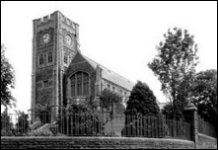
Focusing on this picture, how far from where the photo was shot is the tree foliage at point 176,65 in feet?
63.6

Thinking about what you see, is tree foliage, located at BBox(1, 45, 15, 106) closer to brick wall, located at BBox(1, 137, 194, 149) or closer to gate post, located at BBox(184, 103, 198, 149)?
brick wall, located at BBox(1, 137, 194, 149)

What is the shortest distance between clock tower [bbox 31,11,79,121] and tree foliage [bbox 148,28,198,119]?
12309 millimetres

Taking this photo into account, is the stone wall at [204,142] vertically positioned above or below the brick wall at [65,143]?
below

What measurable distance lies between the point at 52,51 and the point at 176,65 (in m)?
13.4

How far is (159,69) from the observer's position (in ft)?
64.5

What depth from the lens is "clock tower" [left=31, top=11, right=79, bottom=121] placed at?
677cm

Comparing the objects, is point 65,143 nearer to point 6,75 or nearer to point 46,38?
point 46,38

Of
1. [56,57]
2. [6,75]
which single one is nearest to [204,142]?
[56,57]

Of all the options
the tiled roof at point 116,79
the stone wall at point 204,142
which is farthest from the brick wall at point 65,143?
the tiled roof at point 116,79

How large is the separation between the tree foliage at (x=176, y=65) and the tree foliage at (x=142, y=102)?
3.23m

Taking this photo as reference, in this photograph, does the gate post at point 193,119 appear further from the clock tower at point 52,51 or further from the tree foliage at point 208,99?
the clock tower at point 52,51

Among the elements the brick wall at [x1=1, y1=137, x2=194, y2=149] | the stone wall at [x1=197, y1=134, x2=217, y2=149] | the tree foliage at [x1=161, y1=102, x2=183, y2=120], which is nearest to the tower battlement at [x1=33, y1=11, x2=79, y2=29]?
the brick wall at [x1=1, y1=137, x2=194, y2=149]

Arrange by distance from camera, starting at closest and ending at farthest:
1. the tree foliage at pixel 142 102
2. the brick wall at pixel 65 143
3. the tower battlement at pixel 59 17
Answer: the tower battlement at pixel 59 17 < the brick wall at pixel 65 143 < the tree foliage at pixel 142 102

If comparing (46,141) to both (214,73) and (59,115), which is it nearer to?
(59,115)
